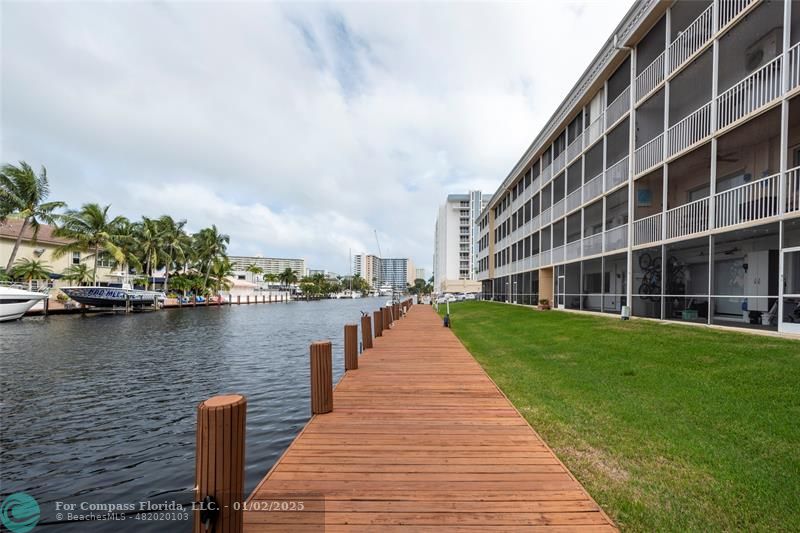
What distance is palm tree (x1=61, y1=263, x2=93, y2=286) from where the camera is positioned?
43.1 meters

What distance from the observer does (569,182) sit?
2502 centimetres

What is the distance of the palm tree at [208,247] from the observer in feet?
211

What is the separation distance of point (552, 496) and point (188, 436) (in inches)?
263

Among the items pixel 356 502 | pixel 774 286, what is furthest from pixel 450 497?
pixel 774 286

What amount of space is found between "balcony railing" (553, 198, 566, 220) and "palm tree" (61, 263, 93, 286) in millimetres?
51625

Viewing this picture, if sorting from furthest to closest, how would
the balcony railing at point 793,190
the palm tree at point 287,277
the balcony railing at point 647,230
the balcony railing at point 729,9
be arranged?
1. the palm tree at point 287,277
2. the balcony railing at point 647,230
3. the balcony railing at point 729,9
4. the balcony railing at point 793,190

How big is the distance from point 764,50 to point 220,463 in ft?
63.6

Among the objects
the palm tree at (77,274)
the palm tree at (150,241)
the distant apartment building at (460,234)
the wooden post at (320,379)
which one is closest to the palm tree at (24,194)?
the palm tree at (77,274)

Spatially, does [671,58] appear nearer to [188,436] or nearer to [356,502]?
[356,502]

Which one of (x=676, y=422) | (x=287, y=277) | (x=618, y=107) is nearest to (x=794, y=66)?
(x=618, y=107)

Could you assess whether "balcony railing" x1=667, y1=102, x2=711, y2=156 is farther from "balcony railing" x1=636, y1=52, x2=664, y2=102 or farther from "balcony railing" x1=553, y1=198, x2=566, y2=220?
"balcony railing" x1=553, y1=198, x2=566, y2=220

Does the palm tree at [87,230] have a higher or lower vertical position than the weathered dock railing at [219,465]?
higher

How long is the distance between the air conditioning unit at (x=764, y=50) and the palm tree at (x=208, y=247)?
225 ft

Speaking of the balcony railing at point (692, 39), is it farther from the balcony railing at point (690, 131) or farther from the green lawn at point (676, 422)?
the green lawn at point (676, 422)
